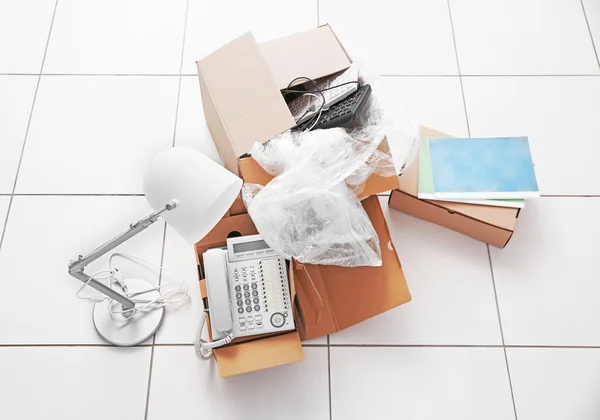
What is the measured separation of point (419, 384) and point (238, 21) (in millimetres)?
1467

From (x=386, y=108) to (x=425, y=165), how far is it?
0.26 m

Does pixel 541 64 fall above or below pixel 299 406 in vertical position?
above

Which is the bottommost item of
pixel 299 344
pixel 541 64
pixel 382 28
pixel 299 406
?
pixel 299 406

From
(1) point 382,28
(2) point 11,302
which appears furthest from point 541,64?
(2) point 11,302

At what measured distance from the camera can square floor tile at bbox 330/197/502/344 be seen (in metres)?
1.68

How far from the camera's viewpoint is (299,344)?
1.52m

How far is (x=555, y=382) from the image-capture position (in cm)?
163

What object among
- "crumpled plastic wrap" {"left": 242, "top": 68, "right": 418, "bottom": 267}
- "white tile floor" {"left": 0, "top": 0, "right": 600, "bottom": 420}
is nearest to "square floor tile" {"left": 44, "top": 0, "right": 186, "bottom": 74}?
"white tile floor" {"left": 0, "top": 0, "right": 600, "bottom": 420}

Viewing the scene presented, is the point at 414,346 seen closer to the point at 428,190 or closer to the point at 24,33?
the point at 428,190

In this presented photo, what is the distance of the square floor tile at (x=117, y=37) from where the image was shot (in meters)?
2.07

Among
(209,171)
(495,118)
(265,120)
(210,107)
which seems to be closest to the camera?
(209,171)

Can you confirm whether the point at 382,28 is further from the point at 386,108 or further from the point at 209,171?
the point at 209,171

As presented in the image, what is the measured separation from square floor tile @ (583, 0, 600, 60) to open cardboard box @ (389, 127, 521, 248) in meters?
0.93

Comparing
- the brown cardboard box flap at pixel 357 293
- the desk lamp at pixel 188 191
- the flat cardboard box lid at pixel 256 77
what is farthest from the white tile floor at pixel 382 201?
the desk lamp at pixel 188 191
